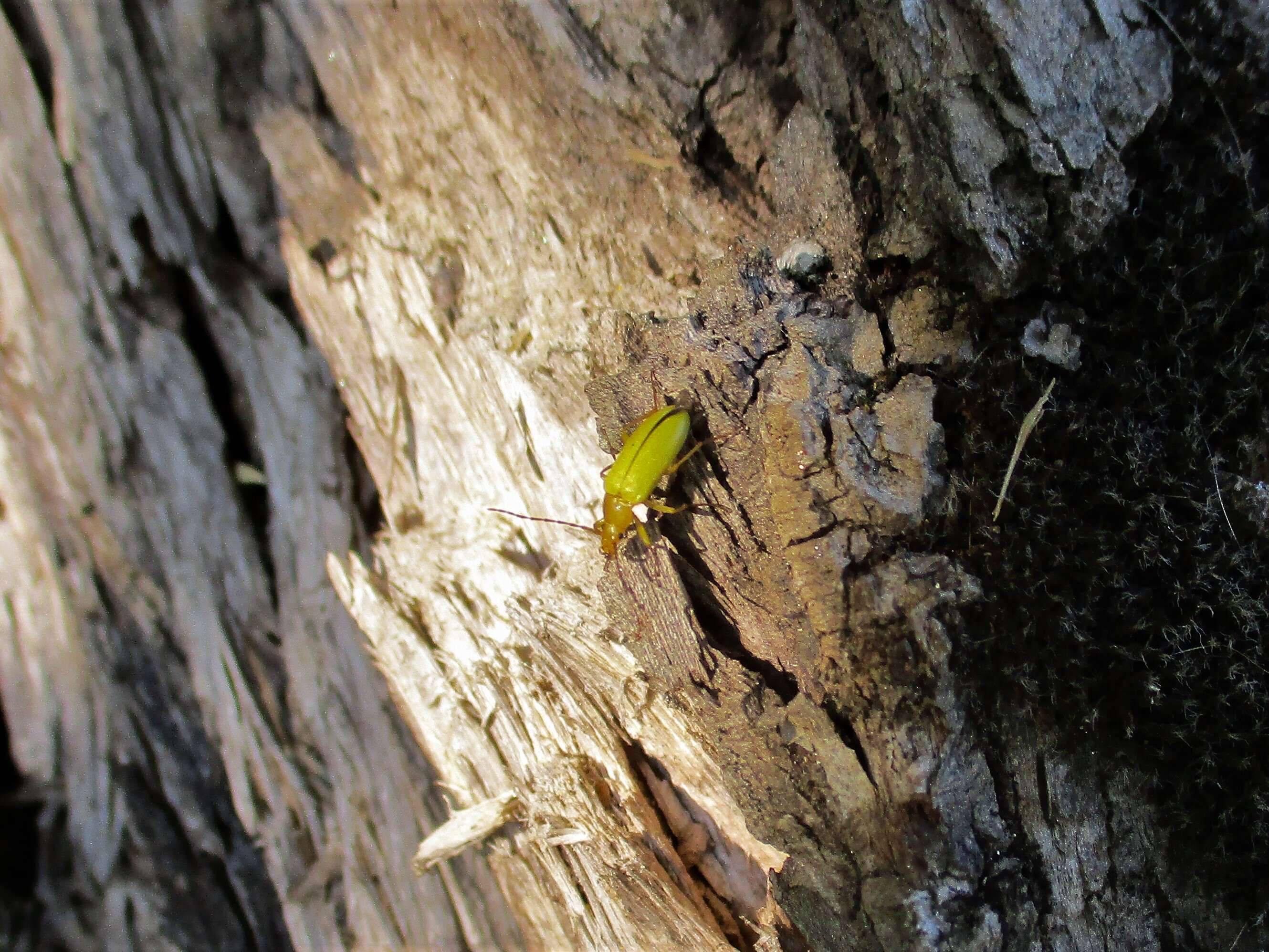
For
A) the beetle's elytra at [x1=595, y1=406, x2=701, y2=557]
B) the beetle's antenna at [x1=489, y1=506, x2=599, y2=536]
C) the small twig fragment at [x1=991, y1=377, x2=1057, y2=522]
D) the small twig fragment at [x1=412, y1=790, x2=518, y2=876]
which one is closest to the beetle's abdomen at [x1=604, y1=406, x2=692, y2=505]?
the beetle's elytra at [x1=595, y1=406, x2=701, y2=557]

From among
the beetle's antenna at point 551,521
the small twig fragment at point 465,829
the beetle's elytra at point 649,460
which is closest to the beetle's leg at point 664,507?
the beetle's elytra at point 649,460

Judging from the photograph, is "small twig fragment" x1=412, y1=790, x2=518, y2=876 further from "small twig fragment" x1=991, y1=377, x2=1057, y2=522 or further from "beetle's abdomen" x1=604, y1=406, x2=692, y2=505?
"small twig fragment" x1=991, y1=377, x2=1057, y2=522

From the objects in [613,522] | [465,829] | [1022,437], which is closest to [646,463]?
[613,522]

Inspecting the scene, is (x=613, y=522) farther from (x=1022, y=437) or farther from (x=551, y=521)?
(x=1022, y=437)

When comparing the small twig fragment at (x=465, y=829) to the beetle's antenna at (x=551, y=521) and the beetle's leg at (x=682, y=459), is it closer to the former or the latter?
the beetle's antenna at (x=551, y=521)

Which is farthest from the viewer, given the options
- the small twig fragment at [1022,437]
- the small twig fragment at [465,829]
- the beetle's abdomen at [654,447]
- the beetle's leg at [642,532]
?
the small twig fragment at [465,829]
